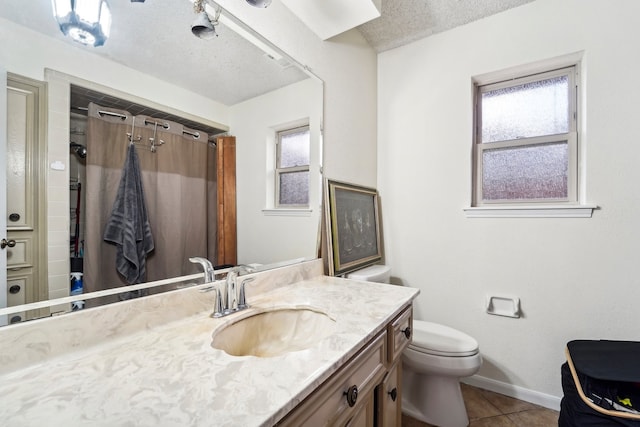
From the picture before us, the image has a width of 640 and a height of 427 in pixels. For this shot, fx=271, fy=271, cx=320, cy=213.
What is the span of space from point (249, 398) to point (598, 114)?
6.95 ft

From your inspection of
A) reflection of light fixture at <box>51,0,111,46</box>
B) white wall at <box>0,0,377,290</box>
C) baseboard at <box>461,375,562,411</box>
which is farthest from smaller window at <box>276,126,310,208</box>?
baseboard at <box>461,375,562,411</box>

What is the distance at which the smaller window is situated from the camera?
1.34 m

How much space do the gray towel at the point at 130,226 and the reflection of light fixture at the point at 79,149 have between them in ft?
0.32

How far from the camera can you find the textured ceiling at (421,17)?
169 cm

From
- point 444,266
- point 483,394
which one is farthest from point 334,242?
point 483,394

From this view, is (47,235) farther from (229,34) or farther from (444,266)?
(444,266)

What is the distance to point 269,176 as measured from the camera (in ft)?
4.24

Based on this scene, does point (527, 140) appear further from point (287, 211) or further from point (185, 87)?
point (185, 87)

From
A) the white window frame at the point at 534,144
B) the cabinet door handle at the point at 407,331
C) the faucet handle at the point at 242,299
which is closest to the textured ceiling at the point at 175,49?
the faucet handle at the point at 242,299

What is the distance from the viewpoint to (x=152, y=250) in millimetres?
861

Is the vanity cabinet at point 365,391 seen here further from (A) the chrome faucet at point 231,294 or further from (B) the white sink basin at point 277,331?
(A) the chrome faucet at point 231,294

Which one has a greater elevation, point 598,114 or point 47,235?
point 598,114

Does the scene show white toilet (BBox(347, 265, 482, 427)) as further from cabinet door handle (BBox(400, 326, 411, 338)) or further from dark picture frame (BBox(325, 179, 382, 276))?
cabinet door handle (BBox(400, 326, 411, 338))

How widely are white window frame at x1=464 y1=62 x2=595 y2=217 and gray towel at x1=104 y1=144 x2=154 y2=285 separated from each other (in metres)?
1.81
